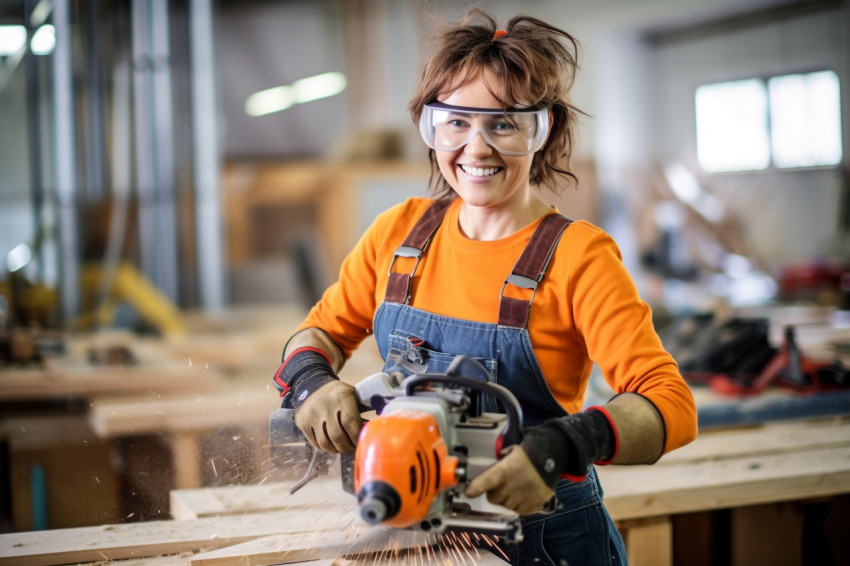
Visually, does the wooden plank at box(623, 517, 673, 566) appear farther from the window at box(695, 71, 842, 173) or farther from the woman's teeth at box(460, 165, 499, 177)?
the window at box(695, 71, 842, 173)

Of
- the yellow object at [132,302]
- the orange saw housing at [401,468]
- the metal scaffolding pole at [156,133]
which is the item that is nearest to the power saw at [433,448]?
the orange saw housing at [401,468]

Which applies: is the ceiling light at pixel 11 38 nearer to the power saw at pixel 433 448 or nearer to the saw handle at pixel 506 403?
the power saw at pixel 433 448

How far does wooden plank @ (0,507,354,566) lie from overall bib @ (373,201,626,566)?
0.32 metres

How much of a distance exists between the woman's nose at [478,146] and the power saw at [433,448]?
1.20ft

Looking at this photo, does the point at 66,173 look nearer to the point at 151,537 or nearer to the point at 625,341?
the point at 151,537

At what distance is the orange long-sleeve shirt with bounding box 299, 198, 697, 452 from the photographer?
1357 millimetres

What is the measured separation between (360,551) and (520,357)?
0.43 metres

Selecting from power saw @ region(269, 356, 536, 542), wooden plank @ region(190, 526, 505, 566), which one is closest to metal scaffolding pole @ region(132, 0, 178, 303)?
wooden plank @ region(190, 526, 505, 566)

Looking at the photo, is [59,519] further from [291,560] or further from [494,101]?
[494,101]

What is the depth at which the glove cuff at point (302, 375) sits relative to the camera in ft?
4.88

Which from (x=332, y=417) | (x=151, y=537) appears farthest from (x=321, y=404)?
(x=151, y=537)

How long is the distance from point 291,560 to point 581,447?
59cm

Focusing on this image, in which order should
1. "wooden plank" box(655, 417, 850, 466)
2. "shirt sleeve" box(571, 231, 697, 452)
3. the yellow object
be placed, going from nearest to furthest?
"shirt sleeve" box(571, 231, 697, 452), "wooden plank" box(655, 417, 850, 466), the yellow object

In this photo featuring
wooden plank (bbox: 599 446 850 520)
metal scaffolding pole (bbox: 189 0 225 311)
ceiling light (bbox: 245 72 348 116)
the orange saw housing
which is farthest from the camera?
ceiling light (bbox: 245 72 348 116)
